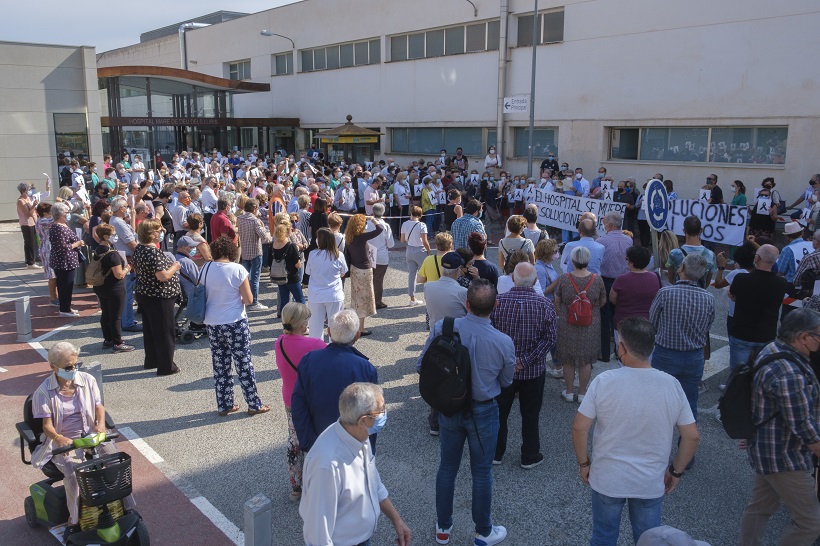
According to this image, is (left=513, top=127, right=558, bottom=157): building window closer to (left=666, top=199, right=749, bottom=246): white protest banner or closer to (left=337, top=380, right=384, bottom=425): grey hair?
(left=666, top=199, right=749, bottom=246): white protest banner

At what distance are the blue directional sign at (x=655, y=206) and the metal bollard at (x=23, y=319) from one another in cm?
918

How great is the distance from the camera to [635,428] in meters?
3.80

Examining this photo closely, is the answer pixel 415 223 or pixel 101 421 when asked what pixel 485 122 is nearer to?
pixel 415 223

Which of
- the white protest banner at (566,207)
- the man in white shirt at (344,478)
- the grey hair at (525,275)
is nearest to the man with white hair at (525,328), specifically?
the grey hair at (525,275)

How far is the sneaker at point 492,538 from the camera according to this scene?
479cm

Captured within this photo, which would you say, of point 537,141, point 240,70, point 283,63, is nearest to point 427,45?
point 537,141

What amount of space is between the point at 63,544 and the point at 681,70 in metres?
19.9

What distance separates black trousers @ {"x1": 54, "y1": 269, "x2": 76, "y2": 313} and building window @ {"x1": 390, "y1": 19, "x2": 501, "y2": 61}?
19427mm

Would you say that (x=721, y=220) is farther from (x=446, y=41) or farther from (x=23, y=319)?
(x=446, y=41)

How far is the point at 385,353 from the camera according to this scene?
29.6ft

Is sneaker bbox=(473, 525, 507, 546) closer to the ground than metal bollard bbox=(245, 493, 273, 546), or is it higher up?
closer to the ground

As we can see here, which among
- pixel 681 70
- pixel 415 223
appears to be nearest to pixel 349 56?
pixel 681 70

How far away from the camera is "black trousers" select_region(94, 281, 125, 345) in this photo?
894 cm

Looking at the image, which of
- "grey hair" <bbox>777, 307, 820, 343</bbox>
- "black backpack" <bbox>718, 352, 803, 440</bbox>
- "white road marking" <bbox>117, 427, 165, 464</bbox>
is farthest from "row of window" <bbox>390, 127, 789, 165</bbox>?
"white road marking" <bbox>117, 427, 165, 464</bbox>
